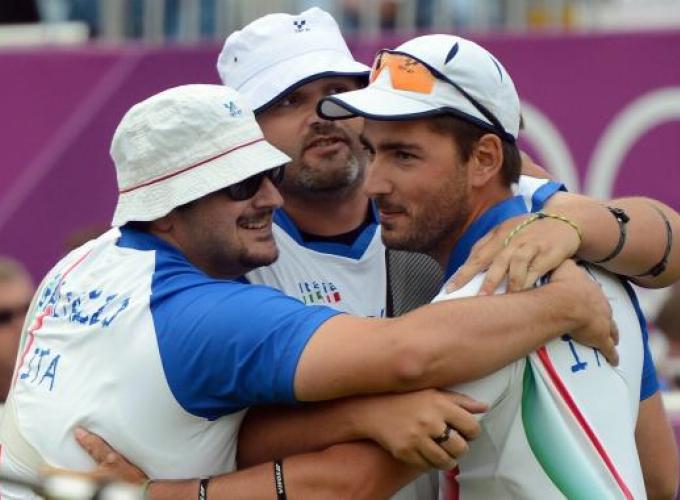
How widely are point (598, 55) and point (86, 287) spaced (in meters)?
5.97

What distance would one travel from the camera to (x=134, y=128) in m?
4.57

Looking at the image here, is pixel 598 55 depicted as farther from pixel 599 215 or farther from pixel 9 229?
pixel 599 215

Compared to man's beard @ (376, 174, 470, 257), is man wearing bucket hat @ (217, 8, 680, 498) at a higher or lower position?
lower

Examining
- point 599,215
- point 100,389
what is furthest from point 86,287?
point 599,215

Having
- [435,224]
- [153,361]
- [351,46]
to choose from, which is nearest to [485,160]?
[435,224]

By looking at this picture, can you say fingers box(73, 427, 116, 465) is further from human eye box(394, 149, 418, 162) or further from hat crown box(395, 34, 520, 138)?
hat crown box(395, 34, 520, 138)

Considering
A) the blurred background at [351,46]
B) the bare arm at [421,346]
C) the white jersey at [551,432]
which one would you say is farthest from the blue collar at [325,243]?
the blurred background at [351,46]

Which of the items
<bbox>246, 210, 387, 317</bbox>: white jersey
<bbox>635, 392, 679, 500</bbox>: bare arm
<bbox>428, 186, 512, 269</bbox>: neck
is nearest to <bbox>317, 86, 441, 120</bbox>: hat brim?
<bbox>428, 186, 512, 269</bbox>: neck

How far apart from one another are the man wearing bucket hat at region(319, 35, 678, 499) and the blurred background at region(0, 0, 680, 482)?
5376mm

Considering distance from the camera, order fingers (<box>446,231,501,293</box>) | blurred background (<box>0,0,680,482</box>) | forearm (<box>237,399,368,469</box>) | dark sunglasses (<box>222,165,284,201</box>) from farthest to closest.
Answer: blurred background (<box>0,0,680,482</box>), dark sunglasses (<box>222,165,284,201</box>), fingers (<box>446,231,501,293</box>), forearm (<box>237,399,368,469</box>)

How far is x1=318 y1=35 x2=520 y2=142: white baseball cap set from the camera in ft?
14.7

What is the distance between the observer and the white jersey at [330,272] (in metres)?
5.23

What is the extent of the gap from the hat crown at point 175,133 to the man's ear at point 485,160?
0.57m

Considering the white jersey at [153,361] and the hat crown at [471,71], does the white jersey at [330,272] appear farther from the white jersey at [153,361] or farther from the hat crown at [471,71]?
the hat crown at [471,71]
